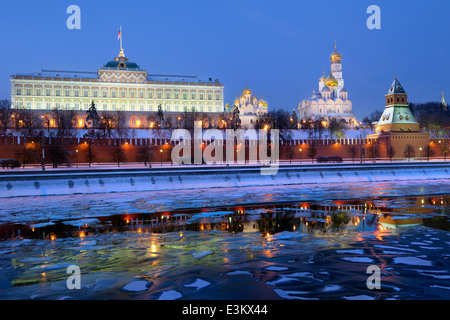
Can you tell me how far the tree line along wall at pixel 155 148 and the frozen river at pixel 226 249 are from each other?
24.2 meters

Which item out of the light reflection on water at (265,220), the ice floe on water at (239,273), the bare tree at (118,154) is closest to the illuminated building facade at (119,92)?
the bare tree at (118,154)

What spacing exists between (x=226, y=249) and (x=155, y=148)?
115 feet

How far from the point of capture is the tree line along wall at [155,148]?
38.7 meters

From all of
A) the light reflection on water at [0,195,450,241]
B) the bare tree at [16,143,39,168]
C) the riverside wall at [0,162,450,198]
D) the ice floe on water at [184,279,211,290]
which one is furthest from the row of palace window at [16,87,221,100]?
the ice floe on water at [184,279,211,290]

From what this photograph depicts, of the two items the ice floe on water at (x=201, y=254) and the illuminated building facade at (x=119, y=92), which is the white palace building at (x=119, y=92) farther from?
the ice floe on water at (x=201, y=254)

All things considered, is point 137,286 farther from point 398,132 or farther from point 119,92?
point 119,92

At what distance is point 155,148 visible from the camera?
4300 cm

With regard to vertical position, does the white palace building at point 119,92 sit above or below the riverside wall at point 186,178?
above

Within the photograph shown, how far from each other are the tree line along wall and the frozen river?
24152 millimetres

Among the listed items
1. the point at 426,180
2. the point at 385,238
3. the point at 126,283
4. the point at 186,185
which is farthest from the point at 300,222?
the point at 426,180
